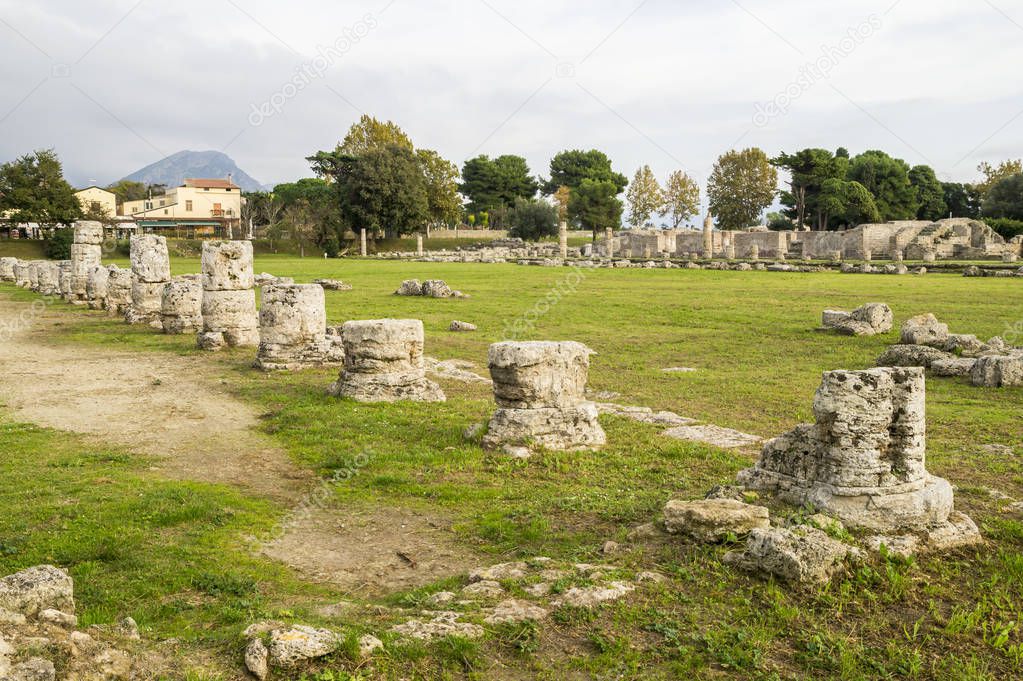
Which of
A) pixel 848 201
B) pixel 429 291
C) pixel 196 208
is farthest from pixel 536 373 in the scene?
pixel 196 208

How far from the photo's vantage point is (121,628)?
17.0ft

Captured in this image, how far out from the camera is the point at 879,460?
6.96m

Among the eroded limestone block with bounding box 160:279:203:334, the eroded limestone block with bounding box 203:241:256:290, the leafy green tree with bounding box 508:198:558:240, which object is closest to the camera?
the eroded limestone block with bounding box 203:241:256:290

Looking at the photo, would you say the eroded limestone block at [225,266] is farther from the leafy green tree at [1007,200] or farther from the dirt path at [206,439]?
the leafy green tree at [1007,200]

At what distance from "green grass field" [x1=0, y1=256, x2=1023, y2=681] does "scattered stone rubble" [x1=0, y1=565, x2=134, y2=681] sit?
368 mm

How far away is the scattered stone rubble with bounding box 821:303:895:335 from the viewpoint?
63.0 ft

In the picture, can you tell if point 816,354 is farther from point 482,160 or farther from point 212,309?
point 482,160

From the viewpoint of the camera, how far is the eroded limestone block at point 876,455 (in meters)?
6.84

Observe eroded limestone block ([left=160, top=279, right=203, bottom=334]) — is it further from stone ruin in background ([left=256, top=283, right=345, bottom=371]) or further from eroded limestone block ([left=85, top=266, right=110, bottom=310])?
eroded limestone block ([left=85, top=266, right=110, bottom=310])

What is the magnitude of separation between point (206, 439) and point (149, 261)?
47.6 feet


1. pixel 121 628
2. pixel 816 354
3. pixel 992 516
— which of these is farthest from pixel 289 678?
pixel 816 354

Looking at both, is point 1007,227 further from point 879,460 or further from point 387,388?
point 879,460

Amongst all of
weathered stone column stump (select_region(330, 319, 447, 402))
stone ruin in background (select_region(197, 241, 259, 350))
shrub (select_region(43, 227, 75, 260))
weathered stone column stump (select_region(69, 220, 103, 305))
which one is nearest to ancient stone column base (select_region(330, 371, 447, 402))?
weathered stone column stump (select_region(330, 319, 447, 402))

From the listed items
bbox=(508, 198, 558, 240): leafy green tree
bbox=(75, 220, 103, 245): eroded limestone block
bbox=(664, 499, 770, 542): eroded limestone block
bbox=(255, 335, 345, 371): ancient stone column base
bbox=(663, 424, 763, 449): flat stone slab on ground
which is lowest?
bbox=(663, 424, 763, 449): flat stone slab on ground
